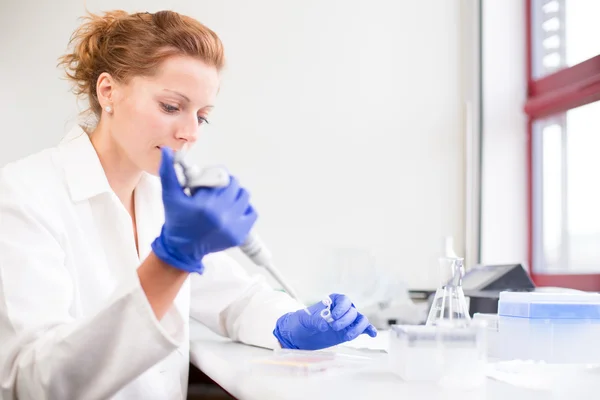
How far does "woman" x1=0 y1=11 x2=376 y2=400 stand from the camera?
1016 millimetres

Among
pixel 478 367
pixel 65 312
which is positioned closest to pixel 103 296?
pixel 65 312

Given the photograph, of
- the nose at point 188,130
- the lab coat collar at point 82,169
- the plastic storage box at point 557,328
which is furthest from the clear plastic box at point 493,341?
the lab coat collar at point 82,169

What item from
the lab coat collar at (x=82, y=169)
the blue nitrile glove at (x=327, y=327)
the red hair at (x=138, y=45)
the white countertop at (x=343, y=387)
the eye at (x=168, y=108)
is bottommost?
the white countertop at (x=343, y=387)

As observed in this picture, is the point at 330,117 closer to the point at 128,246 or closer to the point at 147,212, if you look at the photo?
the point at 147,212

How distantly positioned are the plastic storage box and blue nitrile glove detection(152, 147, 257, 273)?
0.59 m

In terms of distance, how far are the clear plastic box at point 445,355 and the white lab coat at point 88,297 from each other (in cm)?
37

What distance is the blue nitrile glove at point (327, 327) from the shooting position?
1331 millimetres

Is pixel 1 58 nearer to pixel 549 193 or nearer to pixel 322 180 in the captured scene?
pixel 322 180

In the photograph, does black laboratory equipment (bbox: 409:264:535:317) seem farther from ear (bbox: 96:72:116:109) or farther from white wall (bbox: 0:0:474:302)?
ear (bbox: 96:72:116:109)

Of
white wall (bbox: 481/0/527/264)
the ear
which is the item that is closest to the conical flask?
the ear

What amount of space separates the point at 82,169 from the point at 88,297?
292 millimetres

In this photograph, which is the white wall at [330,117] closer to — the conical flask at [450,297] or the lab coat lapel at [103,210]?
the lab coat lapel at [103,210]

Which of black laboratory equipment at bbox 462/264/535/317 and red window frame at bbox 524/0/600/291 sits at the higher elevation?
red window frame at bbox 524/0/600/291

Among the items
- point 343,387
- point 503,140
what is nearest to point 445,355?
point 343,387
